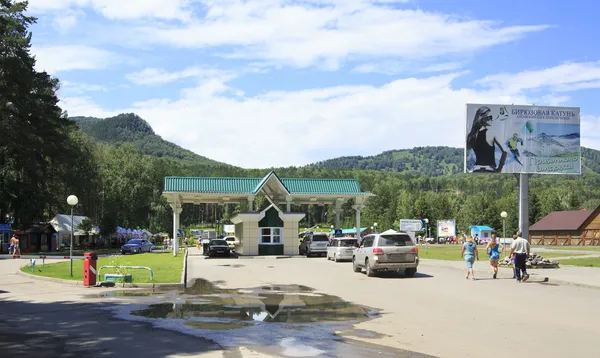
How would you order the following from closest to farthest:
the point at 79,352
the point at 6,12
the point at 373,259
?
1. the point at 79,352
2. the point at 373,259
3. the point at 6,12

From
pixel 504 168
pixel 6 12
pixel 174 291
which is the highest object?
pixel 6 12

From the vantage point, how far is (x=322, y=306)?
13.9 metres

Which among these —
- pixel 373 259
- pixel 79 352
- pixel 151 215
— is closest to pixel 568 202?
pixel 151 215

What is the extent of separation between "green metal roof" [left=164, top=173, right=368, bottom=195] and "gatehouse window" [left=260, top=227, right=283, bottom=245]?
10.8 feet

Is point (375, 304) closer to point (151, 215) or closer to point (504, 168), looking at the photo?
point (504, 168)

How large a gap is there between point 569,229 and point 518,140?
196ft

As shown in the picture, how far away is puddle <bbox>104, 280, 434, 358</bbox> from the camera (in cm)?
891

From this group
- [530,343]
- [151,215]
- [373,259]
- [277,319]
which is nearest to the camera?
[530,343]

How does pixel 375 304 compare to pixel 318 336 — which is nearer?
pixel 318 336

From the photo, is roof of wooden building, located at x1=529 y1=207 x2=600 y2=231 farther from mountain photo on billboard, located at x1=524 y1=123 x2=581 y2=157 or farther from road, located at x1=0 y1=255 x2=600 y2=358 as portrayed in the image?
road, located at x1=0 y1=255 x2=600 y2=358

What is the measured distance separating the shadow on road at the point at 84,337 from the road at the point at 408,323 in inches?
0.7

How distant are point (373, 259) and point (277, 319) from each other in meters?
11.0

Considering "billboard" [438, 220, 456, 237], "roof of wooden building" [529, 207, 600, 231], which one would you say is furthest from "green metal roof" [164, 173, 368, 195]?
"roof of wooden building" [529, 207, 600, 231]

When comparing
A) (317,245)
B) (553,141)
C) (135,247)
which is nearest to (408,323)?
(553,141)
